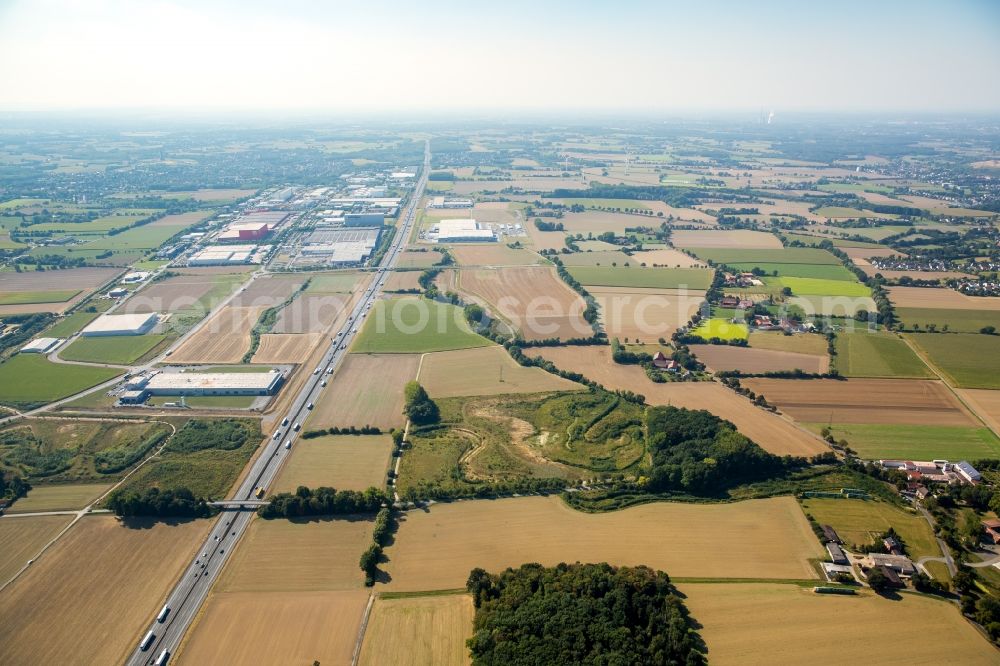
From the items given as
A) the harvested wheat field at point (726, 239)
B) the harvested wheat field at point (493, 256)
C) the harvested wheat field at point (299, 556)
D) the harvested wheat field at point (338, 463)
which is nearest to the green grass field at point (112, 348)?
the harvested wheat field at point (338, 463)

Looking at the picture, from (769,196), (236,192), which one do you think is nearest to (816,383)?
(769,196)

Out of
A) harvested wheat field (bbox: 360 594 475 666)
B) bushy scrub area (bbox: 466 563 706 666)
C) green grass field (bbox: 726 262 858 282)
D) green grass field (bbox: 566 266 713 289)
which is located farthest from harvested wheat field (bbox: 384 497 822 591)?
green grass field (bbox: 726 262 858 282)

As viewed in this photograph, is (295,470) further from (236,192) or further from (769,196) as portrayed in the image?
(769,196)

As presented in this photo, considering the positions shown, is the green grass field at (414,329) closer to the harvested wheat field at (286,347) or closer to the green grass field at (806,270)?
the harvested wheat field at (286,347)

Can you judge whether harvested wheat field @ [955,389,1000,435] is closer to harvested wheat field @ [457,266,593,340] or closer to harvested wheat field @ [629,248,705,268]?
harvested wheat field @ [457,266,593,340]

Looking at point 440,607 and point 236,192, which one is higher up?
point 236,192

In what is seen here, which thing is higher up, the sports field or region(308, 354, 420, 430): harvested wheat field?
the sports field
